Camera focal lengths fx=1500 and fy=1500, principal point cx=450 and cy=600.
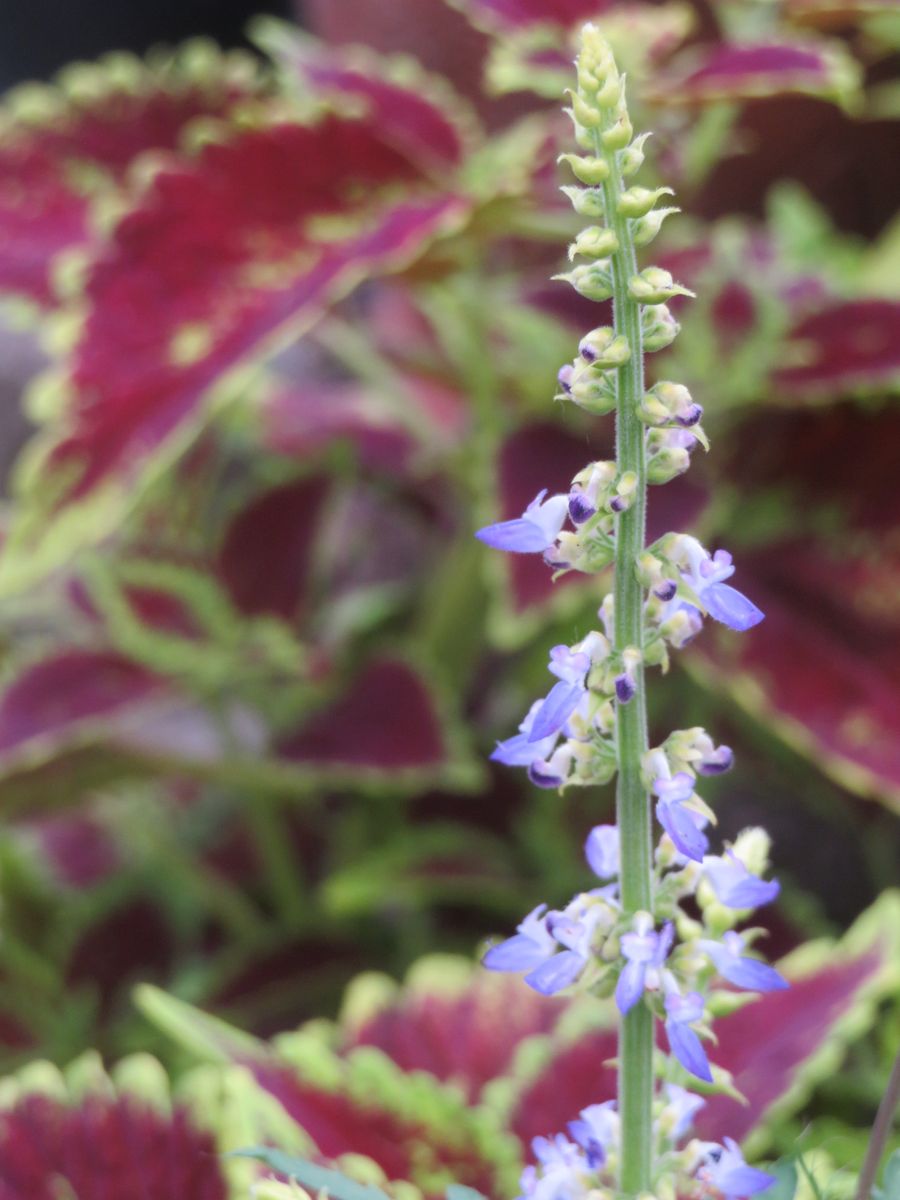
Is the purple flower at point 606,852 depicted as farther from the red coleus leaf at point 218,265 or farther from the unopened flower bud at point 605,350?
the red coleus leaf at point 218,265

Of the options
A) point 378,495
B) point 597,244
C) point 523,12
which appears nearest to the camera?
point 597,244

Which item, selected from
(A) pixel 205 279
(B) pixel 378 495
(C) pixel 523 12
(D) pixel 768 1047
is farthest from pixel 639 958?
(B) pixel 378 495

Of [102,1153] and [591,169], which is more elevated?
[591,169]

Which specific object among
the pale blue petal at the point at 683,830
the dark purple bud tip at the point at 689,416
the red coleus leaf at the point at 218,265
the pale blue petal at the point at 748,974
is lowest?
the pale blue petal at the point at 748,974

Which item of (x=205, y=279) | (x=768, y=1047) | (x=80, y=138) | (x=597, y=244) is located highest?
(x=80, y=138)

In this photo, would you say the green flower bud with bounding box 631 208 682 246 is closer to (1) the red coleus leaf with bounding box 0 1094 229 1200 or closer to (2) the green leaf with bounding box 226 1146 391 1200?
(2) the green leaf with bounding box 226 1146 391 1200

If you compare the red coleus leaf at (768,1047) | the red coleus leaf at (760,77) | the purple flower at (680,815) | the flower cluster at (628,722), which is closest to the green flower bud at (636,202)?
the flower cluster at (628,722)

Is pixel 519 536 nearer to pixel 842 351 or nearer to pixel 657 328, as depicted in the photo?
pixel 657 328
